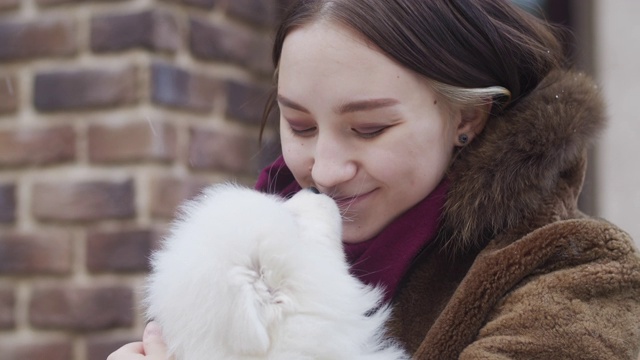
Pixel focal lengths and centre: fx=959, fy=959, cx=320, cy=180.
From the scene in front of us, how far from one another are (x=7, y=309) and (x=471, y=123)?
146 cm

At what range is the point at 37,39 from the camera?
2.71 meters

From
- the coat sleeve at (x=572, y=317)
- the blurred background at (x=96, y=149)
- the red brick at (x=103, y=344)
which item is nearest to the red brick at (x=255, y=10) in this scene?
the blurred background at (x=96, y=149)

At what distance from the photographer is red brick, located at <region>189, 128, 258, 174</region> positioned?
8.84 feet

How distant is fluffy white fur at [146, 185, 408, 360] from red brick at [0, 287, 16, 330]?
1014 mm

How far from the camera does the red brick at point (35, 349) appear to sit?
103 inches

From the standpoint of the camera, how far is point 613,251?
5.60 ft

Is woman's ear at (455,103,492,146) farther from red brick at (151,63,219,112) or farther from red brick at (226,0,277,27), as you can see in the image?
red brick at (226,0,277,27)

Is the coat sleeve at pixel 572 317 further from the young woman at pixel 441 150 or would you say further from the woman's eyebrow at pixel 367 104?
the woman's eyebrow at pixel 367 104

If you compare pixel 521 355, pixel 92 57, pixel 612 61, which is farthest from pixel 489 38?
pixel 612 61

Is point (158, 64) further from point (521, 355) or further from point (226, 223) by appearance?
point (521, 355)

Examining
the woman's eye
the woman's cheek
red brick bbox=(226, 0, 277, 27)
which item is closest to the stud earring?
the woman's eye

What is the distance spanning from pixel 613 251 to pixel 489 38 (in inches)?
20.1

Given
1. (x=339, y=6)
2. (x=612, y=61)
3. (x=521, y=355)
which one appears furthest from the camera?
(x=612, y=61)

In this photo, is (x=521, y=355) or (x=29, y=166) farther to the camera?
(x=29, y=166)
